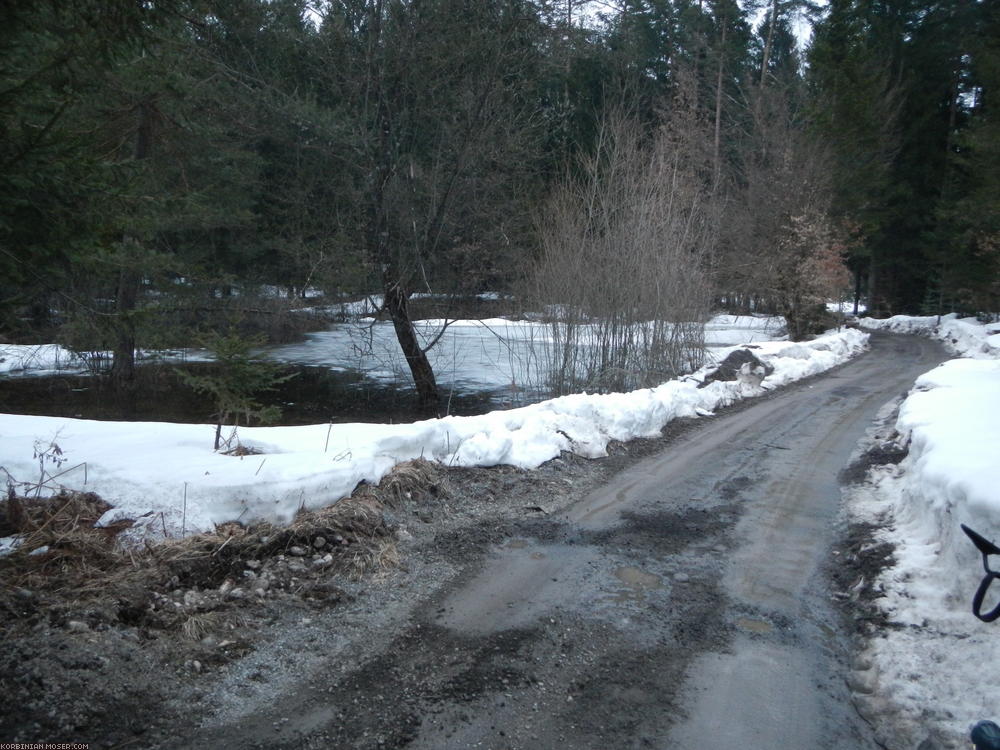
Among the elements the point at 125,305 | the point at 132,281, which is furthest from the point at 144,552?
the point at 132,281

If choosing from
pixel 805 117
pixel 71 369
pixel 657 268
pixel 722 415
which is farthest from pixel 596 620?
pixel 805 117

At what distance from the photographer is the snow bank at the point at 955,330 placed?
2180 cm

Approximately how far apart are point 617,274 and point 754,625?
1042 centimetres

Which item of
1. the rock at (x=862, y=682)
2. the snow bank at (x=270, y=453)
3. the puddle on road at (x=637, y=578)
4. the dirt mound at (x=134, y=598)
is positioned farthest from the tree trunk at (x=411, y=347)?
the rock at (x=862, y=682)

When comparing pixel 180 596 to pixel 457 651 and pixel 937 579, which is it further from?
pixel 937 579

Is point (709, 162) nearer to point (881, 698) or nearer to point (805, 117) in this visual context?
point (805, 117)

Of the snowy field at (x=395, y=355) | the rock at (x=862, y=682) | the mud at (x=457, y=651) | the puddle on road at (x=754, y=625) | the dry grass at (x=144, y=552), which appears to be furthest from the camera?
the snowy field at (x=395, y=355)

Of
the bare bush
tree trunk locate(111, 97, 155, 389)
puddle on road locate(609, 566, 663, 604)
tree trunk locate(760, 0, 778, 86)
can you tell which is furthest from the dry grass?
tree trunk locate(760, 0, 778, 86)

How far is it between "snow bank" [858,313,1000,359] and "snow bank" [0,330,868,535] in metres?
16.0

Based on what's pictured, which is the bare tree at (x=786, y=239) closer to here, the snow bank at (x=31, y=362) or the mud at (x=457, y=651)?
the snow bank at (x=31, y=362)

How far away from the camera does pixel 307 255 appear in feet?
55.8

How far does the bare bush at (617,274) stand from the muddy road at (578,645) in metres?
7.83

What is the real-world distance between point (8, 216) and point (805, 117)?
36.7 meters

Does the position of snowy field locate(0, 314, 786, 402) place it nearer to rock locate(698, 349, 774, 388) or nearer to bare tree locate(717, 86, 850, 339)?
rock locate(698, 349, 774, 388)
